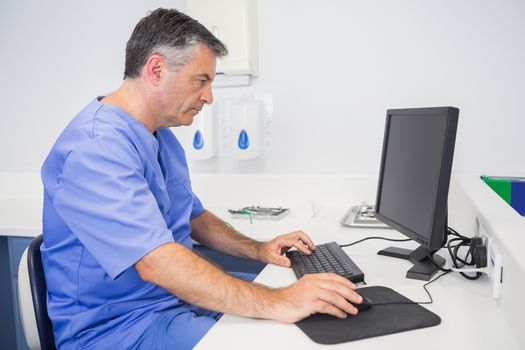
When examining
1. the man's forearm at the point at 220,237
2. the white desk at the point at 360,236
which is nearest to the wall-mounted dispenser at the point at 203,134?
the white desk at the point at 360,236

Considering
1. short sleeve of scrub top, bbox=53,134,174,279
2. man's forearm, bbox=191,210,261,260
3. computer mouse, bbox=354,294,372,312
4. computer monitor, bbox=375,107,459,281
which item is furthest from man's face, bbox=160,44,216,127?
computer mouse, bbox=354,294,372,312

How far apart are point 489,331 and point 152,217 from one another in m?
0.67

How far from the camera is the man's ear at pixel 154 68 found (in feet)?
3.76

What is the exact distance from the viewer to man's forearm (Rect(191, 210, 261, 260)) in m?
1.41

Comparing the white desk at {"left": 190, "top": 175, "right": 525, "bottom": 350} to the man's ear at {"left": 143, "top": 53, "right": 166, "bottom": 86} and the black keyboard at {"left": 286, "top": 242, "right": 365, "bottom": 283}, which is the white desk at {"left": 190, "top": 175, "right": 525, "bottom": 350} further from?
the man's ear at {"left": 143, "top": 53, "right": 166, "bottom": 86}

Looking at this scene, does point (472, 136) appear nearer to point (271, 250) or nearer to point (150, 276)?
point (271, 250)

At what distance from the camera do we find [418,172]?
116cm

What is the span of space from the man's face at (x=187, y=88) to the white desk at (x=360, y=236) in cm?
47

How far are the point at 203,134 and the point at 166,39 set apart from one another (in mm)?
1017

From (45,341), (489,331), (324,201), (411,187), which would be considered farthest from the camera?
(324,201)

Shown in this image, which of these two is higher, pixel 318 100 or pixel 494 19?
pixel 494 19

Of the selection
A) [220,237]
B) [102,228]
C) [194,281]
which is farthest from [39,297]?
[220,237]

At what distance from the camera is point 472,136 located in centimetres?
193

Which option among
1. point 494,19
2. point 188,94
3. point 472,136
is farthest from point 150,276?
point 494,19
